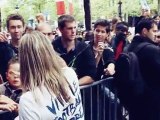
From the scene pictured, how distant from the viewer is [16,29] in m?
5.70

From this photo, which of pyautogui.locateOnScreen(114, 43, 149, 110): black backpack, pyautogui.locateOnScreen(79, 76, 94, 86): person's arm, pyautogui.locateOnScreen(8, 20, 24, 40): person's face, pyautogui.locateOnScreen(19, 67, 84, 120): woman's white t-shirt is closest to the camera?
pyautogui.locateOnScreen(19, 67, 84, 120): woman's white t-shirt

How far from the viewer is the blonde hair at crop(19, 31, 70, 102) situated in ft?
10.1

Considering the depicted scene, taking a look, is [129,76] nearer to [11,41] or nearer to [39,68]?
[11,41]

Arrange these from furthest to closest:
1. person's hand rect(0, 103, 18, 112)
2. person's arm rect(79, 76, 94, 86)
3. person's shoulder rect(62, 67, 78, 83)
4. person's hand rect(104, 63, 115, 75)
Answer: person's hand rect(104, 63, 115, 75) < person's arm rect(79, 76, 94, 86) < person's hand rect(0, 103, 18, 112) < person's shoulder rect(62, 67, 78, 83)

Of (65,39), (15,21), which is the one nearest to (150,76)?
(65,39)

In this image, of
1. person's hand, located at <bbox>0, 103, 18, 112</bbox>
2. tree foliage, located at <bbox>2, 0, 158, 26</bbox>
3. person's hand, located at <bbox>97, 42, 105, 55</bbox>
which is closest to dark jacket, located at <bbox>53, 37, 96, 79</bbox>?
person's hand, located at <bbox>97, 42, 105, 55</bbox>

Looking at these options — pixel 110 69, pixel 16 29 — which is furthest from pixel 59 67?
pixel 16 29

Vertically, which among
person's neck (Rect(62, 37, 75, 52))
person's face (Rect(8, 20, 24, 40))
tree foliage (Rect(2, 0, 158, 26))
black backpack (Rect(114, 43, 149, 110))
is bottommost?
tree foliage (Rect(2, 0, 158, 26))

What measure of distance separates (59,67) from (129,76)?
90.8 inches

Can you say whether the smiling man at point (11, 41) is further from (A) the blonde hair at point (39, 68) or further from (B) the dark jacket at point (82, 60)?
(A) the blonde hair at point (39, 68)

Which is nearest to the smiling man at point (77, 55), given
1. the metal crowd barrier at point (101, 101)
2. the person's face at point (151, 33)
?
the metal crowd barrier at point (101, 101)

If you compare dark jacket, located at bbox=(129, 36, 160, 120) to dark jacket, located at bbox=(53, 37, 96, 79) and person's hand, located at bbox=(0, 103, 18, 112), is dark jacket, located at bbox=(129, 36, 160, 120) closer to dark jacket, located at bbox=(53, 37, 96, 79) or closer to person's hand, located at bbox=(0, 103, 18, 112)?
dark jacket, located at bbox=(53, 37, 96, 79)

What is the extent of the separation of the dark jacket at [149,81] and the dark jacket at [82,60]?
669mm

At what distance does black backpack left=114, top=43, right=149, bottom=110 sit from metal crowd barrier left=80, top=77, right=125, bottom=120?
0.19m
